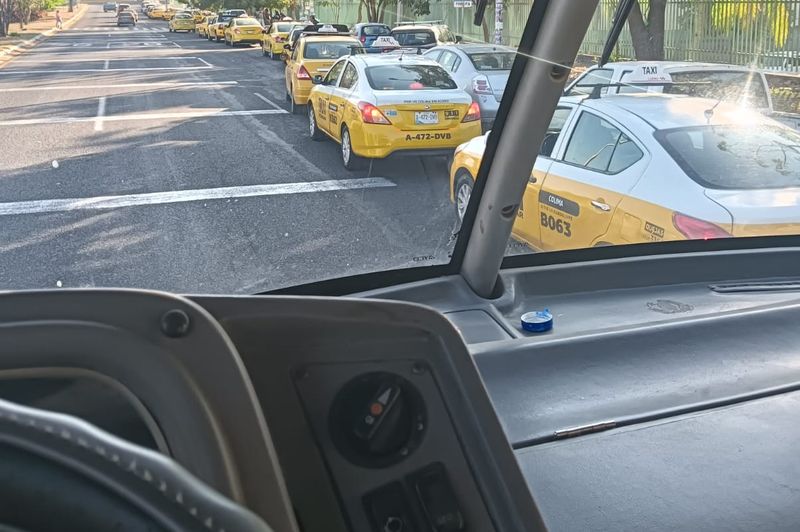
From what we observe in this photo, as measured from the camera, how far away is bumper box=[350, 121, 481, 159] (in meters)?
4.34

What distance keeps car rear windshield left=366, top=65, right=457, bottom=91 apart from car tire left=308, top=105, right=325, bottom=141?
23.5 inches

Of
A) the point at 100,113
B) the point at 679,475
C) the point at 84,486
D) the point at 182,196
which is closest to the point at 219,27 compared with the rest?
the point at 100,113

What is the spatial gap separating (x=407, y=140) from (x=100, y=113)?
6.31m

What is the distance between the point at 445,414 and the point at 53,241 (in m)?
2.77

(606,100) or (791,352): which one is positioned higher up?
(606,100)

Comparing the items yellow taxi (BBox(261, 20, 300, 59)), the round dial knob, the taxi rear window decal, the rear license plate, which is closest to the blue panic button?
the taxi rear window decal

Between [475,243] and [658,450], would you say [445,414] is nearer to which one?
[658,450]

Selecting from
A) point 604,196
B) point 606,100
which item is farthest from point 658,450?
point 606,100

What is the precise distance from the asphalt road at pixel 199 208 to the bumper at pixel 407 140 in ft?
0.35

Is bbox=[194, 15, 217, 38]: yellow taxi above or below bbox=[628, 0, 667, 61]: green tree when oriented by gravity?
below

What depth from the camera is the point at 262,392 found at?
4.99 feet

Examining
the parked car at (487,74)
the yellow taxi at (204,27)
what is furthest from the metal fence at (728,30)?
the yellow taxi at (204,27)

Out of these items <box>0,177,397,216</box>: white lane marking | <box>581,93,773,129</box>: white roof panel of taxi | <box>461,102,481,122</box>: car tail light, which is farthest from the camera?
<box>0,177,397,216</box>: white lane marking

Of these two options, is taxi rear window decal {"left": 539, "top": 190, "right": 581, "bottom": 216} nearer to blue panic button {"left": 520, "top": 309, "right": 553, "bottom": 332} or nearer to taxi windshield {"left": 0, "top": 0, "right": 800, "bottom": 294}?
taxi windshield {"left": 0, "top": 0, "right": 800, "bottom": 294}
